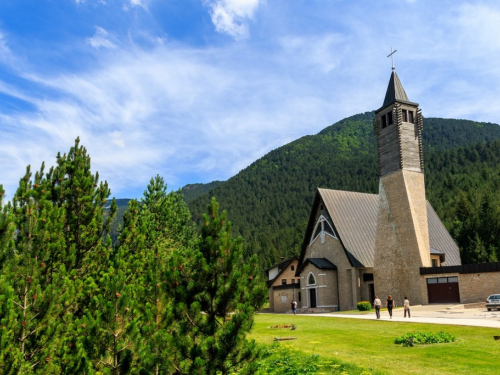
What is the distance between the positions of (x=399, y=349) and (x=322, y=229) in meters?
31.1

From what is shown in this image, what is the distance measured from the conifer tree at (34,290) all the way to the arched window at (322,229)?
126 feet

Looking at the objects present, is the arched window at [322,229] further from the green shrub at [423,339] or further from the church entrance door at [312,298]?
the green shrub at [423,339]

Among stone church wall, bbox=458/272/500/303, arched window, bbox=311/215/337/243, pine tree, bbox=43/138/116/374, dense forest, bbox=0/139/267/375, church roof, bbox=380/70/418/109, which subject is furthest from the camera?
arched window, bbox=311/215/337/243

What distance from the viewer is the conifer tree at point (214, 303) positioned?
744cm

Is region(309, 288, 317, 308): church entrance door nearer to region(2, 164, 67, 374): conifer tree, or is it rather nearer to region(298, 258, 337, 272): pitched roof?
region(298, 258, 337, 272): pitched roof

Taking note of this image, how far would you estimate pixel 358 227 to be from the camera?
45781mm

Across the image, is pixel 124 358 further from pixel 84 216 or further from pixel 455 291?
pixel 455 291

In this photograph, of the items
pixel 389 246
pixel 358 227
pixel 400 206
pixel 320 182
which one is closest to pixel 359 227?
pixel 358 227

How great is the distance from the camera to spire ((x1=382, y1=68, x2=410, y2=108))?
40062 mm

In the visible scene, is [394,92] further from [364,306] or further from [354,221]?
[364,306]

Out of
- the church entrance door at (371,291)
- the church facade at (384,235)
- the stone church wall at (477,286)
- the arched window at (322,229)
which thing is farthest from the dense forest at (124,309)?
the arched window at (322,229)

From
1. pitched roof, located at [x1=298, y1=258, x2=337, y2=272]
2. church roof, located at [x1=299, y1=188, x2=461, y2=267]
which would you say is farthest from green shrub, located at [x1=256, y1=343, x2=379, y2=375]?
pitched roof, located at [x1=298, y1=258, x2=337, y2=272]

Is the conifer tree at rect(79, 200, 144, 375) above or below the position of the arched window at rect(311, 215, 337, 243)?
below

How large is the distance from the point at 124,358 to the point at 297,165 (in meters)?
181
